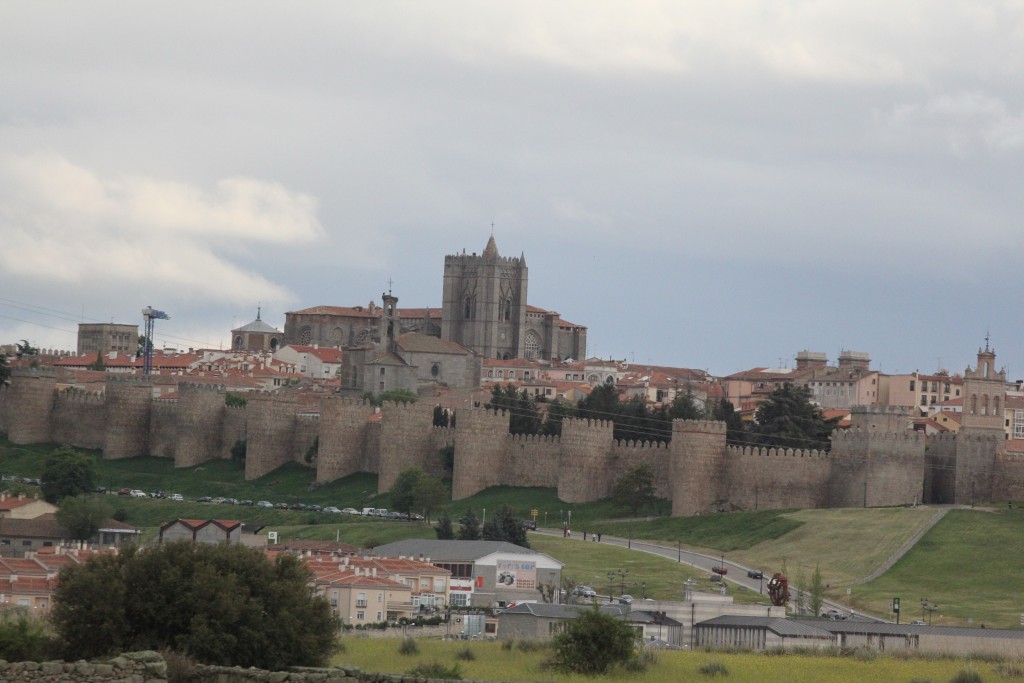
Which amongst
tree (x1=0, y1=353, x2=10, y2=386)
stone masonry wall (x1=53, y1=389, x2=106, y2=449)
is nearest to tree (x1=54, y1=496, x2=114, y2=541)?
stone masonry wall (x1=53, y1=389, x2=106, y2=449)

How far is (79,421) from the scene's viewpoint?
92.6 meters

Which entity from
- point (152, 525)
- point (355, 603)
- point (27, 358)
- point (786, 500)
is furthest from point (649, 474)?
point (27, 358)

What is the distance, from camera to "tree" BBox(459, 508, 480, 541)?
6307 centimetres

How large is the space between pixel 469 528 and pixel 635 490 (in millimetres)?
8088

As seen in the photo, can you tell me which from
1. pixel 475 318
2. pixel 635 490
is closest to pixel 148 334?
pixel 475 318

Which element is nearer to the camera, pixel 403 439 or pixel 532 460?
pixel 532 460

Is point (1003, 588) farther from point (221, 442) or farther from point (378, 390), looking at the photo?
point (378, 390)

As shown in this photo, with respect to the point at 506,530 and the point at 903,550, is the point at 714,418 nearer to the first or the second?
the point at 506,530

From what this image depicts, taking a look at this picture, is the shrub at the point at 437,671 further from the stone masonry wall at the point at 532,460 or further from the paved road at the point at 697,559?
the stone masonry wall at the point at 532,460

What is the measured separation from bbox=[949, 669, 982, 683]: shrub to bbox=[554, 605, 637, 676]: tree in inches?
189

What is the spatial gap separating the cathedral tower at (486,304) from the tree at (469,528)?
83.5 m

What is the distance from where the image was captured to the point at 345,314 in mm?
154500

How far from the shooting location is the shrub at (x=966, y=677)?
29.5 m

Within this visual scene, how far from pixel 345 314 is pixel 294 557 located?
403 ft
